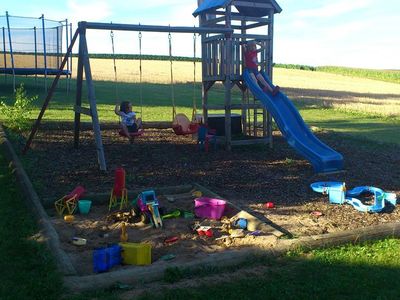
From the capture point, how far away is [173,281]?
12.8 feet

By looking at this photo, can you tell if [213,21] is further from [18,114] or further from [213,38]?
[18,114]

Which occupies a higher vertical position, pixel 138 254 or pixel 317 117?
pixel 317 117

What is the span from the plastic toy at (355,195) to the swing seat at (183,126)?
389 centimetres

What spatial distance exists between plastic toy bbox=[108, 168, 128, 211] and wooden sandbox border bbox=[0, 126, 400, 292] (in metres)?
0.94

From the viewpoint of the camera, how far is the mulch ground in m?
5.97

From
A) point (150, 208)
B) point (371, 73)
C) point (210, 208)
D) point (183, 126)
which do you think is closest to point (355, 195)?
point (210, 208)

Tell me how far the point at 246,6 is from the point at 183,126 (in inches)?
125

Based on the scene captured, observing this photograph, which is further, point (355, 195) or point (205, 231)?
point (355, 195)

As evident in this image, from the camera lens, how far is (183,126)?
10.8 m

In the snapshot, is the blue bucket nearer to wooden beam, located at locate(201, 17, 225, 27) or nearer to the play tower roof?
the play tower roof

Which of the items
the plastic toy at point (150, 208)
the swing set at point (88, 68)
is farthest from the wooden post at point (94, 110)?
the plastic toy at point (150, 208)

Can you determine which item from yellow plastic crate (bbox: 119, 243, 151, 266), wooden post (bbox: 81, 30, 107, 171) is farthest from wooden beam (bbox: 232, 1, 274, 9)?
yellow plastic crate (bbox: 119, 243, 151, 266)

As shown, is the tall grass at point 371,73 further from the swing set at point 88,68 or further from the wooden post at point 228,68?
the swing set at point 88,68

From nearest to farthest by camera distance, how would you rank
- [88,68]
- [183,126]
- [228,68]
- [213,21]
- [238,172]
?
[238,172] < [88,68] < [228,68] < [183,126] < [213,21]
